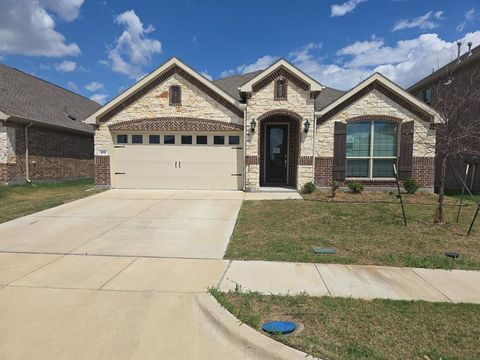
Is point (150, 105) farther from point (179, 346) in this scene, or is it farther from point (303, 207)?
point (179, 346)

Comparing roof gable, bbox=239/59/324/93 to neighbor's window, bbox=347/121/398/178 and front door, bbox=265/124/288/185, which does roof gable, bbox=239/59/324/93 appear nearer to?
front door, bbox=265/124/288/185

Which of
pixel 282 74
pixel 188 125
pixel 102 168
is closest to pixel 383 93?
pixel 282 74

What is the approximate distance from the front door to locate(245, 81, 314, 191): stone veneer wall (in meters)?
1.53

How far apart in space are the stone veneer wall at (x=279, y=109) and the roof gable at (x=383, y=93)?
710 millimetres

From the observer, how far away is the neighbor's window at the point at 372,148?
41.8 ft

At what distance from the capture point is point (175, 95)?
13172 mm

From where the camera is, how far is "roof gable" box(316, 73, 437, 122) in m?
12.3

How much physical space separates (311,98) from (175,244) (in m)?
8.51

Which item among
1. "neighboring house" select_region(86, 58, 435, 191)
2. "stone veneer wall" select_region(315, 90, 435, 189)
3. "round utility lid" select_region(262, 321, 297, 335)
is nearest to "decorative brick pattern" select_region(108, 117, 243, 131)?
"neighboring house" select_region(86, 58, 435, 191)

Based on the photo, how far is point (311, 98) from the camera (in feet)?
40.8

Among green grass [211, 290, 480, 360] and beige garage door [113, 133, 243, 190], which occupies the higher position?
beige garage door [113, 133, 243, 190]

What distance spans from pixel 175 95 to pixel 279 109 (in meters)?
4.23

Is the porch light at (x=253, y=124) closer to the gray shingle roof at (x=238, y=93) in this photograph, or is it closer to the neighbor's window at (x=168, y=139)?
the gray shingle roof at (x=238, y=93)

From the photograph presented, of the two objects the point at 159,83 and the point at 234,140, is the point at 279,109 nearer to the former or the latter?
the point at 234,140
